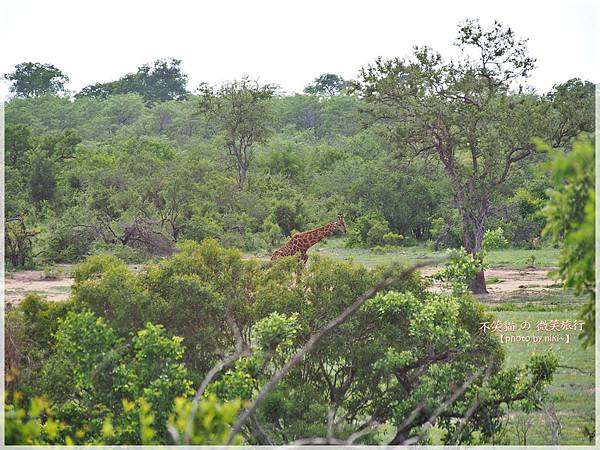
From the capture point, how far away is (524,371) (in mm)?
6176

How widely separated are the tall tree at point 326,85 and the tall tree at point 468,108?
3596cm

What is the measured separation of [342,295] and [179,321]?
114 cm

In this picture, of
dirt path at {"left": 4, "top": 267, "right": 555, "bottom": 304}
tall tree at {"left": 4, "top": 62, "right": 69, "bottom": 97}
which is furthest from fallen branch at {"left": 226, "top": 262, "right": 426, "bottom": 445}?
tall tree at {"left": 4, "top": 62, "right": 69, "bottom": 97}

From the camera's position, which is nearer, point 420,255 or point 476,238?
point 476,238

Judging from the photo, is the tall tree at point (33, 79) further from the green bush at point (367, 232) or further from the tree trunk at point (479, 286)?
the tree trunk at point (479, 286)

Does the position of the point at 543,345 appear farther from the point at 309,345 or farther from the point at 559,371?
the point at 309,345

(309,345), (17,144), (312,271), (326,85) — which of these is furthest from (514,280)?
(326,85)

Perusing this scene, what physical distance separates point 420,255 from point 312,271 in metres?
11.5

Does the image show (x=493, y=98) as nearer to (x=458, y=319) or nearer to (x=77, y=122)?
(x=458, y=319)

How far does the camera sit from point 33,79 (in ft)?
138

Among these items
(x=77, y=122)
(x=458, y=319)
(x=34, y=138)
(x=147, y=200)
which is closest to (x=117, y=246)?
(x=147, y=200)

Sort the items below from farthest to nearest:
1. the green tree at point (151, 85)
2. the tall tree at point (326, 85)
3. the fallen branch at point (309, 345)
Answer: the tall tree at point (326, 85), the green tree at point (151, 85), the fallen branch at point (309, 345)

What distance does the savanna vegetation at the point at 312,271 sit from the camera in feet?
18.1

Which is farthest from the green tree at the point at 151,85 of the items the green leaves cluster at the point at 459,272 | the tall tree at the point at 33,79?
the green leaves cluster at the point at 459,272
